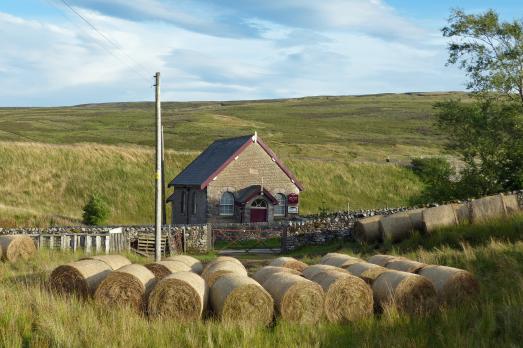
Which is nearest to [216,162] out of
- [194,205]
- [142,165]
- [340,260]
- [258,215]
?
[194,205]

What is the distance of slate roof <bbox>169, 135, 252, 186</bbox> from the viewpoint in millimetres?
45688

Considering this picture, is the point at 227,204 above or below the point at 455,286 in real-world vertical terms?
above

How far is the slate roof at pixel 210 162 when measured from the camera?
4569cm

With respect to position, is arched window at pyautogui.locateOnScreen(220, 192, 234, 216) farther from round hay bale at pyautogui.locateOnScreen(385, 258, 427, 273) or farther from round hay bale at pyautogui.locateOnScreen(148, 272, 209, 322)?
round hay bale at pyautogui.locateOnScreen(148, 272, 209, 322)

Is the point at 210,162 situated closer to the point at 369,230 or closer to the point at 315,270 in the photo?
the point at 369,230

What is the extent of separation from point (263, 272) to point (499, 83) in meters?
25.3

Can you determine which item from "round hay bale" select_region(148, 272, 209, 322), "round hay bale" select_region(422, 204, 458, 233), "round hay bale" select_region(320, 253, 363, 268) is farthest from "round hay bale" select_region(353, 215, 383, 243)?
"round hay bale" select_region(148, 272, 209, 322)

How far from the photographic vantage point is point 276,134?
114375mm

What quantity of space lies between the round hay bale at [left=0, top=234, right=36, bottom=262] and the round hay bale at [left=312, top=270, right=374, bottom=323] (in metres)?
15.5

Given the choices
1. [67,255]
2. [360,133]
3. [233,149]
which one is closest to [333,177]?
[233,149]

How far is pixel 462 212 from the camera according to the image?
26.7 metres

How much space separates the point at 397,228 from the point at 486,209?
3.50 metres

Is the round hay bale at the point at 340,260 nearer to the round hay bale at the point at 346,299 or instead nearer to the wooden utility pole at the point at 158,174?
the round hay bale at the point at 346,299

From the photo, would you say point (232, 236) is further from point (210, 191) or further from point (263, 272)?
point (263, 272)
